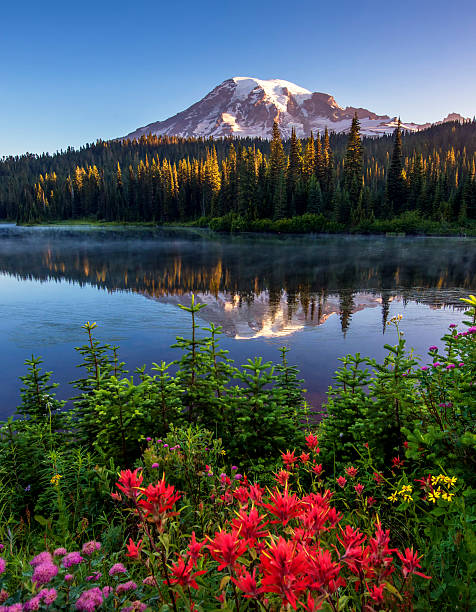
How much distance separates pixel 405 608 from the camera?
72.2 inches

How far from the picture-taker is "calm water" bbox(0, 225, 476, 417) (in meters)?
12.2

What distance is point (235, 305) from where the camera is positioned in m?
19.3

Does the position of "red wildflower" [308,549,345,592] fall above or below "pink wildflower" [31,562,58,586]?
above

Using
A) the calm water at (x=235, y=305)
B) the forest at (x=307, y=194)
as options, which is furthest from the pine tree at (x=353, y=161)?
the calm water at (x=235, y=305)

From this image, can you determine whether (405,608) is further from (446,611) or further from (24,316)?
(24,316)

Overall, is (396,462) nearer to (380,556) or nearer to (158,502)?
(380,556)

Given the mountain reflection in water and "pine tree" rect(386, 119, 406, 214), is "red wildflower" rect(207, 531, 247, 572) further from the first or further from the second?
"pine tree" rect(386, 119, 406, 214)

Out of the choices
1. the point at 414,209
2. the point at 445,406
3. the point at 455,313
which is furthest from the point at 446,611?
the point at 414,209

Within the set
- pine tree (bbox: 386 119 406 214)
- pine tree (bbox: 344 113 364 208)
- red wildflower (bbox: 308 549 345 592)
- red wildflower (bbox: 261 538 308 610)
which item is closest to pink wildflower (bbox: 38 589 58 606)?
red wildflower (bbox: 261 538 308 610)

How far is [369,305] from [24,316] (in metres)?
17.4

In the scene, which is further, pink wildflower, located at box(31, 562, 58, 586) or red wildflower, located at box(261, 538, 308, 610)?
pink wildflower, located at box(31, 562, 58, 586)

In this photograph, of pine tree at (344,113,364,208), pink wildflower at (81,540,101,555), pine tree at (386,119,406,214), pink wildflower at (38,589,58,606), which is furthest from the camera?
pine tree at (386,119,406,214)

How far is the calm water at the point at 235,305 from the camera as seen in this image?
12.2m

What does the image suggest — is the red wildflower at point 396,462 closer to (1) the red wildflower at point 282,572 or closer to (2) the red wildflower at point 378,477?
(2) the red wildflower at point 378,477
